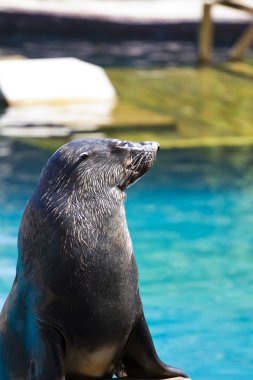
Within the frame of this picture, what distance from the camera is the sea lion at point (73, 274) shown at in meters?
3.23

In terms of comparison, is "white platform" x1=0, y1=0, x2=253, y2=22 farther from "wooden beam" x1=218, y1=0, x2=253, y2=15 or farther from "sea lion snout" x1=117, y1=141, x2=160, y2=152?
"sea lion snout" x1=117, y1=141, x2=160, y2=152

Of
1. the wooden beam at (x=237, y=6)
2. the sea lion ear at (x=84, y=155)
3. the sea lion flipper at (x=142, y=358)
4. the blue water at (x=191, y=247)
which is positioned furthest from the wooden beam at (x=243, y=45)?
the sea lion ear at (x=84, y=155)

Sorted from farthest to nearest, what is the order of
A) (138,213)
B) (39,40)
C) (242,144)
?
1. (39,40)
2. (242,144)
3. (138,213)

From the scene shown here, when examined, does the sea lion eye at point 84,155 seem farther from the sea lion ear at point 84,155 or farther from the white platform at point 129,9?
the white platform at point 129,9

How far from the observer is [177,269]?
6543mm

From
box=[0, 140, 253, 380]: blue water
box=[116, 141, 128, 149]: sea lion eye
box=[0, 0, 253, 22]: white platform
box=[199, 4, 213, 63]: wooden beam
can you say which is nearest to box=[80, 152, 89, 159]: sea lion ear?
box=[116, 141, 128, 149]: sea lion eye

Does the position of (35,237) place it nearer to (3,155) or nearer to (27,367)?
(27,367)

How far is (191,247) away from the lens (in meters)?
7.01

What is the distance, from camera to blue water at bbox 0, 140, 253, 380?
5305 millimetres

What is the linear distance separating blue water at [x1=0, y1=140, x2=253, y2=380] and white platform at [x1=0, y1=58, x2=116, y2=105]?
5.94 feet

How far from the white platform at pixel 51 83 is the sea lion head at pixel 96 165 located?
7736mm

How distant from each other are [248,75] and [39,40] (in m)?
5.54

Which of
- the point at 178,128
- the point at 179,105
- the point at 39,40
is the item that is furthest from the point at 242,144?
the point at 39,40

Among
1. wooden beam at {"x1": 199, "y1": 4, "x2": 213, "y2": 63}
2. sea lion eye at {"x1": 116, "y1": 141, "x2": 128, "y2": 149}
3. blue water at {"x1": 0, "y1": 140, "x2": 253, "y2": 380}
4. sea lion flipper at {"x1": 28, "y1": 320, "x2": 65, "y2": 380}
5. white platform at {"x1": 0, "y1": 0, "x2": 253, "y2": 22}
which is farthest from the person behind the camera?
→ white platform at {"x1": 0, "y1": 0, "x2": 253, "y2": 22}
